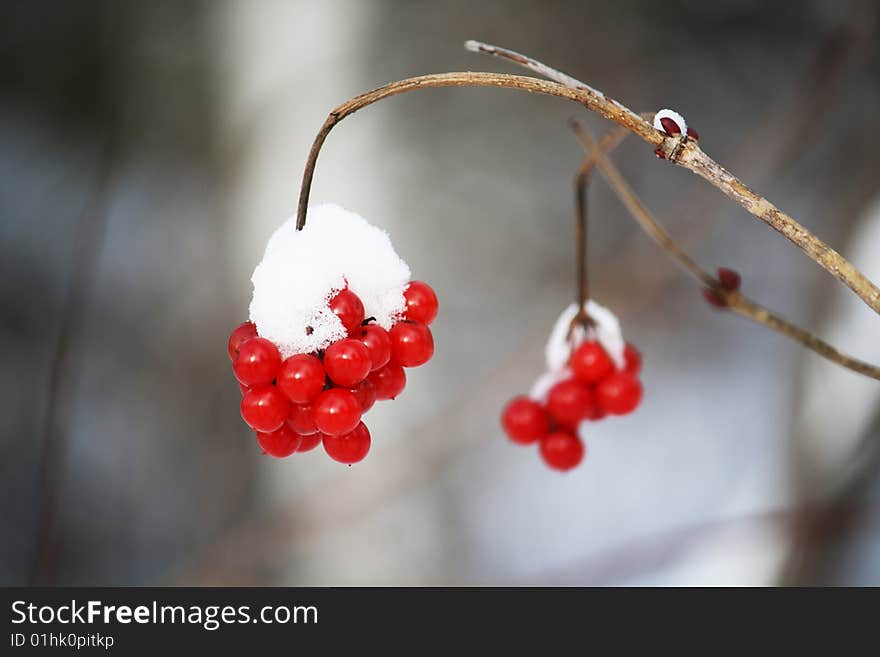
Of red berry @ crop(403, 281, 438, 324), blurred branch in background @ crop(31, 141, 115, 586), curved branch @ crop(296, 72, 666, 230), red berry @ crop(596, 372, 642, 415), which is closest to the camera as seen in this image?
curved branch @ crop(296, 72, 666, 230)

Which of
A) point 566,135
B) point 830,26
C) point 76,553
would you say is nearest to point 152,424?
point 76,553

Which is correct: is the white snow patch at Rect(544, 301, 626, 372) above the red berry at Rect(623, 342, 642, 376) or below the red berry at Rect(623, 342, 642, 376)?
above

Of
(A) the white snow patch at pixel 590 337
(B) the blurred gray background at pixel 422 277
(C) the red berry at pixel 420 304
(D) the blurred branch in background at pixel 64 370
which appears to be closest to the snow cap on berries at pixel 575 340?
(A) the white snow patch at pixel 590 337

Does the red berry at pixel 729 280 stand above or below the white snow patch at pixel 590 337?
below

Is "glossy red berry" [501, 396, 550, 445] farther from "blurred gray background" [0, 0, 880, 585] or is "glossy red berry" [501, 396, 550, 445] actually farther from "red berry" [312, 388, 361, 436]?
"blurred gray background" [0, 0, 880, 585]

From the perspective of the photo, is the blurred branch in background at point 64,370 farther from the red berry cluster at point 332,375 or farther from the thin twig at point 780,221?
the thin twig at point 780,221

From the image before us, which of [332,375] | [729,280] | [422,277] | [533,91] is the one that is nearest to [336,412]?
[332,375]

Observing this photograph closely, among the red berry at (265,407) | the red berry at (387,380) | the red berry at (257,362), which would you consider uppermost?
the red berry at (387,380)

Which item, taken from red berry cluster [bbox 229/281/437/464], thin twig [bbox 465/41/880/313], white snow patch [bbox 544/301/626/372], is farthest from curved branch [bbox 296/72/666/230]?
white snow patch [bbox 544/301/626/372]
